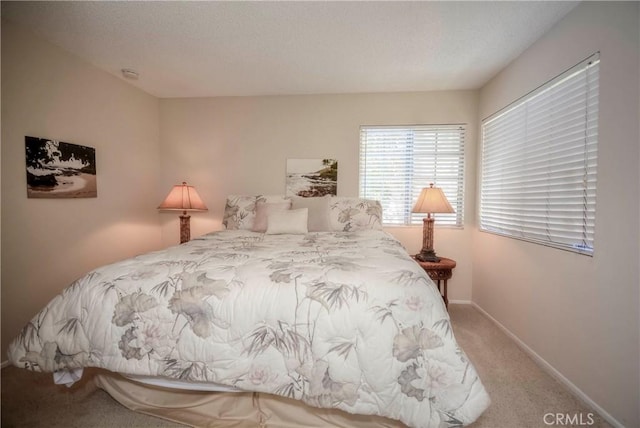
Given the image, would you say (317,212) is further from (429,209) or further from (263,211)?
(429,209)

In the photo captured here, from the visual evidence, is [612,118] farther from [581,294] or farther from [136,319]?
[136,319]

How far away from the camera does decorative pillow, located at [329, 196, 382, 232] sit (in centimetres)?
265

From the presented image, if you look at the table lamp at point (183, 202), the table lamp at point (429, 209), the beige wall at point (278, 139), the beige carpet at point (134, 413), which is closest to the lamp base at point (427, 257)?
the table lamp at point (429, 209)

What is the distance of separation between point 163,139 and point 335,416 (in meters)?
3.48

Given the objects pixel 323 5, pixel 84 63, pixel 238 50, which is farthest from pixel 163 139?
pixel 323 5

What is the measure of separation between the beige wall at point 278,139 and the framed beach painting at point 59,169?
972 mm

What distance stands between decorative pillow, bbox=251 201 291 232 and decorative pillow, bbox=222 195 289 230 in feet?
0.29

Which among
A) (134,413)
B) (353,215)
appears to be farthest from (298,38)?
(134,413)

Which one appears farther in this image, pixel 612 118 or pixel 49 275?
pixel 49 275

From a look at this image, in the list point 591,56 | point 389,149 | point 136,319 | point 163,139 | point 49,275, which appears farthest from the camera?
point 163,139

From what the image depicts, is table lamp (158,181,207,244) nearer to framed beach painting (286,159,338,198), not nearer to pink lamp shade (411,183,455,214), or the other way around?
framed beach painting (286,159,338,198)

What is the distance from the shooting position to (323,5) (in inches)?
65.7

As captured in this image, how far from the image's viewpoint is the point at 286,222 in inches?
95.3

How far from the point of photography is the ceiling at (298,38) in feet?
5.60
